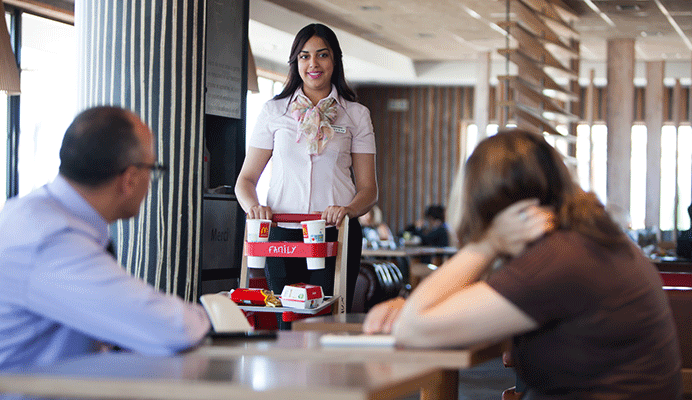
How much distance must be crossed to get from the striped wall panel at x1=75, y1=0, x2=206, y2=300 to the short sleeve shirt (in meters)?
0.49

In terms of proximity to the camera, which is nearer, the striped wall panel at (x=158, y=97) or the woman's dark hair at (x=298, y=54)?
the woman's dark hair at (x=298, y=54)

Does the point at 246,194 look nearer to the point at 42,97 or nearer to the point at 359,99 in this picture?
the point at 42,97

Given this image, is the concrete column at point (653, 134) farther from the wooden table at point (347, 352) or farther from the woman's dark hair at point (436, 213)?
the wooden table at point (347, 352)

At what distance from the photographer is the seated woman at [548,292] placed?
53.8 inches

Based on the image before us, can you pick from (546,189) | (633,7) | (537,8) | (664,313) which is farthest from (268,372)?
(633,7)

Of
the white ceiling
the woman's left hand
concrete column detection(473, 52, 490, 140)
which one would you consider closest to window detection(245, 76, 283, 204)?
the white ceiling

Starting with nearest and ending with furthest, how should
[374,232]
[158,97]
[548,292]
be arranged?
1. [548,292]
2. [158,97]
3. [374,232]

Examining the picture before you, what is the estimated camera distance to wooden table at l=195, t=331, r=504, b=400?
1338 millimetres

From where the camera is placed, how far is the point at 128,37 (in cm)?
342

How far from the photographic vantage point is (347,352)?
1.41m

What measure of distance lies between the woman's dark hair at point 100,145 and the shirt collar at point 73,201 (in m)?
0.03

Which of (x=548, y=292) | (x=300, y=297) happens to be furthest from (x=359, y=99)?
(x=548, y=292)

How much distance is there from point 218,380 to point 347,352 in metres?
0.32

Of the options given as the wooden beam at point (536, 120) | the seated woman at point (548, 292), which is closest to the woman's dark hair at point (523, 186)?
the seated woman at point (548, 292)
